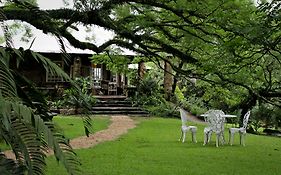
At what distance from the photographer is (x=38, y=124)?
4.54 feet

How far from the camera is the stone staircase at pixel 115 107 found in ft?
69.2

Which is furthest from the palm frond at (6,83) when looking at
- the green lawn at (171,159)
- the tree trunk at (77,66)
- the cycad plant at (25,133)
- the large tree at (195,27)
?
the tree trunk at (77,66)

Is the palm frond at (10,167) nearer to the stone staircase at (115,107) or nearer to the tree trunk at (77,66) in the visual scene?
the stone staircase at (115,107)

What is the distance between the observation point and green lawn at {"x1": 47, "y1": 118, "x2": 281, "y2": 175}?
6555mm

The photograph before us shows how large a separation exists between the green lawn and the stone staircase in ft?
32.4

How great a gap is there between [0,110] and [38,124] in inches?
8.4

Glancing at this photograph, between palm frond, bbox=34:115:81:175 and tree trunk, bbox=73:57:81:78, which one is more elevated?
tree trunk, bbox=73:57:81:78

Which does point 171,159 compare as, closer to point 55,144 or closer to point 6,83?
point 6,83

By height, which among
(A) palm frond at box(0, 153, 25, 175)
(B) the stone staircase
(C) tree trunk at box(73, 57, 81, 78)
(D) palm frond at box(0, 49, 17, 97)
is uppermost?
(C) tree trunk at box(73, 57, 81, 78)

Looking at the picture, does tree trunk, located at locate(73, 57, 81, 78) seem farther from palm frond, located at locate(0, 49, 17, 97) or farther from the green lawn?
palm frond, located at locate(0, 49, 17, 97)

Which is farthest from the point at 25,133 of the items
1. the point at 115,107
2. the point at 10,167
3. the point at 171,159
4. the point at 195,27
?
the point at 115,107

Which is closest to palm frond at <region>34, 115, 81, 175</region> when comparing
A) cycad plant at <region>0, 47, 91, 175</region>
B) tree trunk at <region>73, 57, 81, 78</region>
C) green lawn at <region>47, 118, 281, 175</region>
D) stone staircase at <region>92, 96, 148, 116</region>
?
cycad plant at <region>0, 47, 91, 175</region>

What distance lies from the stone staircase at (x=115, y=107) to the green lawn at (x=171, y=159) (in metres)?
9.89

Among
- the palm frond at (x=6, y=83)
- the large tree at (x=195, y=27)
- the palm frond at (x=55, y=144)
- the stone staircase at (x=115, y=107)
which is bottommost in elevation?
the stone staircase at (x=115, y=107)
